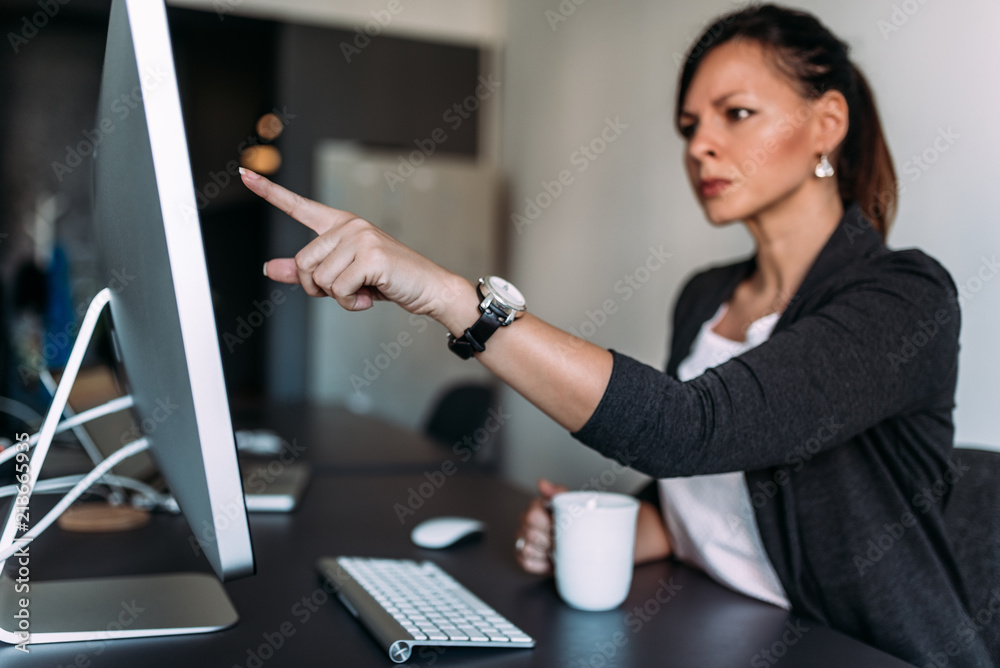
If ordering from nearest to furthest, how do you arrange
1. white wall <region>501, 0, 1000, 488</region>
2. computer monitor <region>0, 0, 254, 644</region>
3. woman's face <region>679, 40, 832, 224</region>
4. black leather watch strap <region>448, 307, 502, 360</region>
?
1. computer monitor <region>0, 0, 254, 644</region>
2. black leather watch strap <region>448, 307, 502, 360</region>
3. woman's face <region>679, 40, 832, 224</region>
4. white wall <region>501, 0, 1000, 488</region>

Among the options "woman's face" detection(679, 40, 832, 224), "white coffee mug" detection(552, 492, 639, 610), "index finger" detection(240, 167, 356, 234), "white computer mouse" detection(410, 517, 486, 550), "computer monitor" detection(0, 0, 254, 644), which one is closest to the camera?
"computer monitor" detection(0, 0, 254, 644)

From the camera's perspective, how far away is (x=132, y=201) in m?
0.62

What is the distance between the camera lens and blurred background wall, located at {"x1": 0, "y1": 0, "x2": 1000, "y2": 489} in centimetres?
166

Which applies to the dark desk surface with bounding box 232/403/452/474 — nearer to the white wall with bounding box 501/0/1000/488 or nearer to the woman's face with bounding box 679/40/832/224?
the woman's face with bounding box 679/40/832/224

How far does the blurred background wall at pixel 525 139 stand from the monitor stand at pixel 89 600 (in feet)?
4.69

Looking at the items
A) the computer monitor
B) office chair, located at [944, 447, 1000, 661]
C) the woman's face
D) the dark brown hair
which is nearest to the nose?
the woman's face

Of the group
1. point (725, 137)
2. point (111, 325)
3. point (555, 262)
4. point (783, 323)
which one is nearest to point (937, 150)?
point (725, 137)

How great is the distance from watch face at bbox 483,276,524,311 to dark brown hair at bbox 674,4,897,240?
748 mm

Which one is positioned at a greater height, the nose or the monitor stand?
the nose

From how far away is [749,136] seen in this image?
4.22 feet

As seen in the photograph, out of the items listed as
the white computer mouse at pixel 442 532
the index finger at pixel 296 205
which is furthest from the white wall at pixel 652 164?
the index finger at pixel 296 205

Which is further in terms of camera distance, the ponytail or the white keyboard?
the ponytail

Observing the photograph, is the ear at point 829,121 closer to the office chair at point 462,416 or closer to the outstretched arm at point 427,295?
the outstretched arm at point 427,295

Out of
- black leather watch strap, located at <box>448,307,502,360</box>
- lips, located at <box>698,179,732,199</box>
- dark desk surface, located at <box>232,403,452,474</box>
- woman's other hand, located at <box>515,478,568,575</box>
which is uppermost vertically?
lips, located at <box>698,179,732,199</box>
